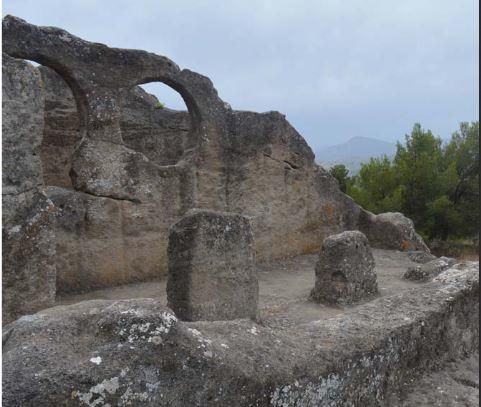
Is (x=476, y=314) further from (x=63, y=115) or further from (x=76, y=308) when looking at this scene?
(x=63, y=115)

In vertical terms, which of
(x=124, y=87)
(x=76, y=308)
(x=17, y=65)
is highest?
(x=124, y=87)

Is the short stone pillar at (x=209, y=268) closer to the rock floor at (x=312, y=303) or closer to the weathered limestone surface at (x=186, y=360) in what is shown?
the rock floor at (x=312, y=303)

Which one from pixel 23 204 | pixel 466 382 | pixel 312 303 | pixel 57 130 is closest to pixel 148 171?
pixel 57 130

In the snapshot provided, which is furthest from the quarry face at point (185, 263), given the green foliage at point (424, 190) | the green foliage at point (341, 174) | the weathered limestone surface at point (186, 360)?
the green foliage at point (341, 174)

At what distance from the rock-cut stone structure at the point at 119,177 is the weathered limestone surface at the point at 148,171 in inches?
0.7

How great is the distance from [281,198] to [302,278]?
6.49ft

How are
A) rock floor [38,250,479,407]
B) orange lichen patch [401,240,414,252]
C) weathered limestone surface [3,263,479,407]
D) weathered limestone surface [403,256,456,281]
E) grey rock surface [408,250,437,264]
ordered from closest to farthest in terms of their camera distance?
weathered limestone surface [3,263,479,407], rock floor [38,250,479,407], weathered limestone surface [403,256,456,281], grey rock surface [408,250,437,264], orange lichen patch [401,240,414,252]

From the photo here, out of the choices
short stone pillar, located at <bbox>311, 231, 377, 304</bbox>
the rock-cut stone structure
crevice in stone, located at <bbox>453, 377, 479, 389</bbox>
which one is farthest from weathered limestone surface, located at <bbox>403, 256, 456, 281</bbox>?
crevice in stone, located at <bbox>453, 377, 479, 389</bbox>

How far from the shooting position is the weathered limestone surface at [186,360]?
2068 mm

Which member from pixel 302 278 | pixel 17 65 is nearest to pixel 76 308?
pixel 17 65

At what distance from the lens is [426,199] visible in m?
20.4

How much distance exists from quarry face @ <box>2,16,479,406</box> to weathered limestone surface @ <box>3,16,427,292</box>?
1.0 inches

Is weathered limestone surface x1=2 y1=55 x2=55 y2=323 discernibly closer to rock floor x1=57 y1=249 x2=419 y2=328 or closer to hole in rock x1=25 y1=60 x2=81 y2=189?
rock floor x1=57 y1=249 x2=419 y2=328

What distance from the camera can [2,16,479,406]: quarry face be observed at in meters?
2.31
